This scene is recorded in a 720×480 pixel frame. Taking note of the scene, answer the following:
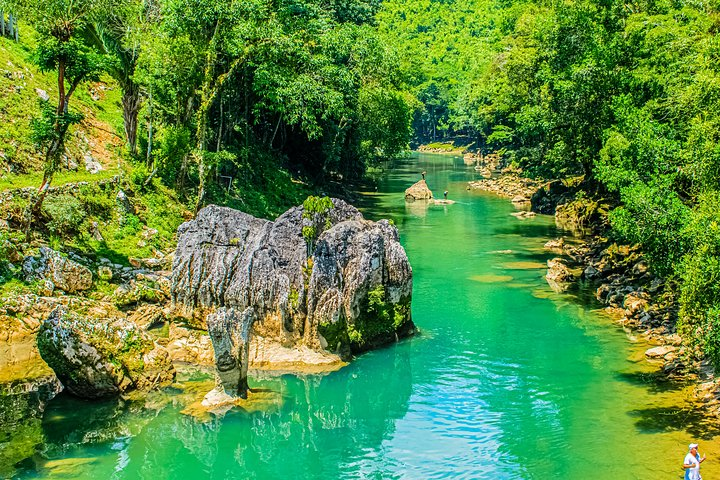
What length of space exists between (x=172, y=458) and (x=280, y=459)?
11.1 feet

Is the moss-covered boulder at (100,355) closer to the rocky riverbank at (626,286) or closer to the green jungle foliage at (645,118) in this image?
the green jungle foliage at (645,118)

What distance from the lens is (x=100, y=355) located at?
80.3ft

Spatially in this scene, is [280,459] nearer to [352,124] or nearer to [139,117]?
[139,117]

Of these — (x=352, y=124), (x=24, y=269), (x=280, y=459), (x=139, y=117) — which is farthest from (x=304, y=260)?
Answer: (x=352, y=124)

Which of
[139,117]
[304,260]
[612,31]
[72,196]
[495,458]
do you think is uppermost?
[612,31]

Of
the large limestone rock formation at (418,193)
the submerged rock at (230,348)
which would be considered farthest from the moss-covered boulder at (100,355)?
the large limestone rock formation at (418,193)

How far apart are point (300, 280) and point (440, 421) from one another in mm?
8514

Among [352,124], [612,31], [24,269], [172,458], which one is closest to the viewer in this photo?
[172,458]

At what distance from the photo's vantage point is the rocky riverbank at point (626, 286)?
27.0 meters

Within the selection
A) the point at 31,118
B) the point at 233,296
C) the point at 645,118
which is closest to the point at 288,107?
the point at 31,118

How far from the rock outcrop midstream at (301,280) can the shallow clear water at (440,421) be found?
1.73 meters

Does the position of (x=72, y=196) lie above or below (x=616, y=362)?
above

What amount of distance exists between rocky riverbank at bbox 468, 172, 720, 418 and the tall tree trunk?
2630 centimetres

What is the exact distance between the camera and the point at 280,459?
22.5 metres
